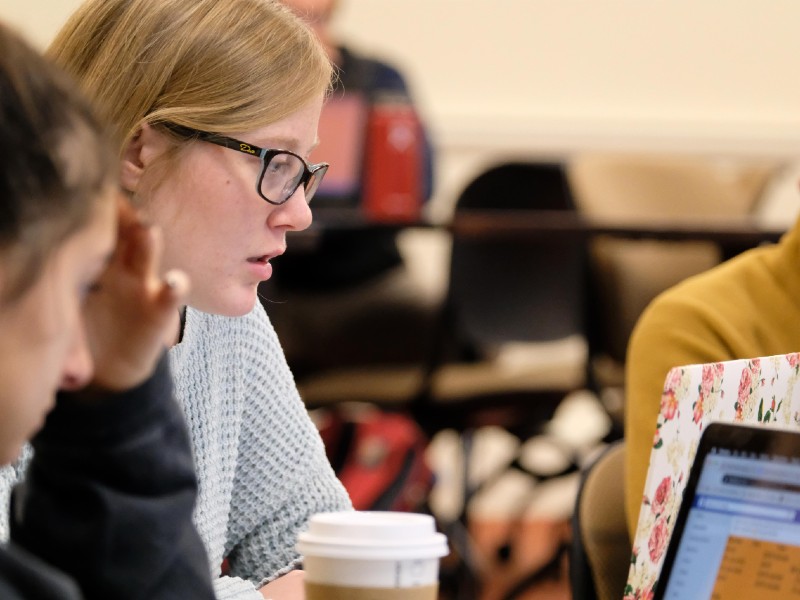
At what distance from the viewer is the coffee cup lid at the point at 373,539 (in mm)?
758

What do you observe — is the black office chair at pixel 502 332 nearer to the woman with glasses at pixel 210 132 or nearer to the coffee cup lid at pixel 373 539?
the woman with glasses at pixel 210 132

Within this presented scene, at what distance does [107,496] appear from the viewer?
74 centimetres

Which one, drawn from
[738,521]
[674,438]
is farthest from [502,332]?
[738,521]

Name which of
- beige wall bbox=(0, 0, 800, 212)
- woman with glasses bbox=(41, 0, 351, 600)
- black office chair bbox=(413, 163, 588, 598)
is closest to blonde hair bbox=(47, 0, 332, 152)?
woman with glasses bbox=(41, 0, 351, 600)

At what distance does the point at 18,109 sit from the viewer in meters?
0.66

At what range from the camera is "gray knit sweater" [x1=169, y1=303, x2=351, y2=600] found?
137 centimetres

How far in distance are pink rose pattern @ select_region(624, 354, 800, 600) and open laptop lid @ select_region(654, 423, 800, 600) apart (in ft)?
0.43

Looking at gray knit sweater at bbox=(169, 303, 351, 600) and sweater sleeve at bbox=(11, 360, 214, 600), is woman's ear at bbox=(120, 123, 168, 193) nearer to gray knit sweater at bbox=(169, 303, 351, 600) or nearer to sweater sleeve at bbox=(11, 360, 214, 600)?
gray knit sweater at bbox=(169, 303, 351, 600)

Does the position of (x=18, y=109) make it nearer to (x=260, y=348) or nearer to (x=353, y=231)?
(x=260, y=348)

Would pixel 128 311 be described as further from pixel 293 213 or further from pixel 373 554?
pixel 293 213

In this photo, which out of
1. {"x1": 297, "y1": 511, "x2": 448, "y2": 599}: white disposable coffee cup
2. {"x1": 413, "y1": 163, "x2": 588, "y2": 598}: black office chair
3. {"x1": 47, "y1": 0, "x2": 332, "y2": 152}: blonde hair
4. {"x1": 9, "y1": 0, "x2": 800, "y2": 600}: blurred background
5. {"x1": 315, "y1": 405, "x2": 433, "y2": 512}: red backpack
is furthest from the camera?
{"x1": 9, "y1": 0, "x2": 800, "y2": 600}: blurred background

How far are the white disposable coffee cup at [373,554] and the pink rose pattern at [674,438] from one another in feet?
0.94

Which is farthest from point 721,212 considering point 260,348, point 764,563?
point 764,563

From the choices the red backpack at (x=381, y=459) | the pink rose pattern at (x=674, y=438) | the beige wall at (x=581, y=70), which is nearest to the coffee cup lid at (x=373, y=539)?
the pink rose pattern at (x=674, y=438)
